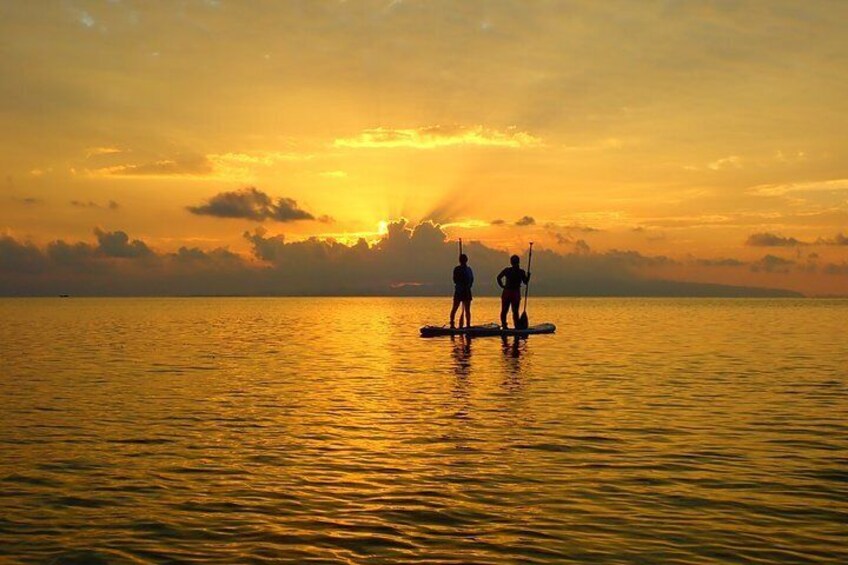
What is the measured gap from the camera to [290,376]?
81.4 ft

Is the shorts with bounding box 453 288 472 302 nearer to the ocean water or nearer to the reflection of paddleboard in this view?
the reflection of paddleboard

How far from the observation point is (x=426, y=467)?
1180 cm

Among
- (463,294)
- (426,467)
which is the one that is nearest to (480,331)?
(463,294)

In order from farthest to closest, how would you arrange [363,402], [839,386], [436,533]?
[839,386]
[363,402]
[436,533]

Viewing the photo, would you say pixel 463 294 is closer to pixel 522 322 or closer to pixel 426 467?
pixel 522 322

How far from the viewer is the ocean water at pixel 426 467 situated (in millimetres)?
8336

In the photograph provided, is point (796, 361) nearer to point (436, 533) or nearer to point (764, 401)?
point (764, 401)

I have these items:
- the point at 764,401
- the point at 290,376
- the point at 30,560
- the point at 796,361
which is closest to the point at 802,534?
the point at 30,560

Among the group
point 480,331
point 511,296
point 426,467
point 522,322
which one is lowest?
point 426,467

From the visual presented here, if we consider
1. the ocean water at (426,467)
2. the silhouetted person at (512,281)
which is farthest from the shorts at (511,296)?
the ocean water at (426,467)

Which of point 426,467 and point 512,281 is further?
point 512,281

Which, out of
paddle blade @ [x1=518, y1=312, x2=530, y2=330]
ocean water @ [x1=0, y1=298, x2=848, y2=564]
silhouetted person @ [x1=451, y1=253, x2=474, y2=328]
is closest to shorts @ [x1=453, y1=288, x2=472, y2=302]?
silhouetted person @ [x1=451, y1=253, x2=474, y2=328]

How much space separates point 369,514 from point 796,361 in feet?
82.6

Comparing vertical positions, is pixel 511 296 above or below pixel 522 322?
above
